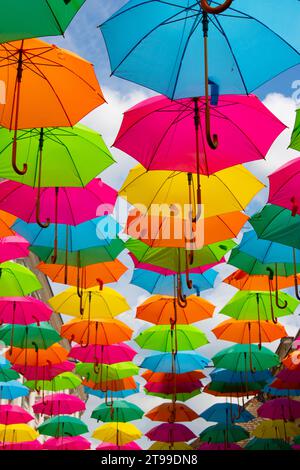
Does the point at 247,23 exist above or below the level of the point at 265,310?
above

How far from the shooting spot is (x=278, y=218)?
21.3 feet

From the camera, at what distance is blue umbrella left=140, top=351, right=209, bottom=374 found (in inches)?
437

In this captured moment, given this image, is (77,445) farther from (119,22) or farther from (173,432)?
(119,22)

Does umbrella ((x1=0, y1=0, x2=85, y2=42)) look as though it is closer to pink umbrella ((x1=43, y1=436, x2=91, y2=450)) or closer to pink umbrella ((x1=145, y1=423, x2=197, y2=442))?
pink umbrella ((x1=43, y1=436, x2=91, y2=450))

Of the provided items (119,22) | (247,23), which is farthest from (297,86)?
(119,22)

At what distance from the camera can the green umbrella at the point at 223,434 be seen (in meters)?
14.2

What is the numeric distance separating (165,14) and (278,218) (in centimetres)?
293

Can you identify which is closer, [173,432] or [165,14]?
[165,14]

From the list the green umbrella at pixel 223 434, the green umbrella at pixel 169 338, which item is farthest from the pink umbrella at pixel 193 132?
the green umbrella at pixel 223 434

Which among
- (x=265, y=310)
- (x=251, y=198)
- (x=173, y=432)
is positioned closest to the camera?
(x=251, y=198)

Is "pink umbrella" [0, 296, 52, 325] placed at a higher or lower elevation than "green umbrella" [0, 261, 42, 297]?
lower

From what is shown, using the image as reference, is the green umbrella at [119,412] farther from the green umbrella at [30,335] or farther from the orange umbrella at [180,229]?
the orange umbrella at [180,229]

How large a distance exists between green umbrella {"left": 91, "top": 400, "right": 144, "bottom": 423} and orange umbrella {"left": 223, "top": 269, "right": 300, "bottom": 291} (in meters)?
6.26

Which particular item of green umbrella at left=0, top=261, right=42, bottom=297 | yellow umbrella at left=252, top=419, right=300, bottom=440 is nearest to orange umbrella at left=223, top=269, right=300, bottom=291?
green umbrella at left=0, top=261, right=42, bottom=297
